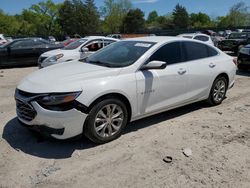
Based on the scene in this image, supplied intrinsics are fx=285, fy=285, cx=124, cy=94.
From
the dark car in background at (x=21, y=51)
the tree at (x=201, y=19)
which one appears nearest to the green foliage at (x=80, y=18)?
the dark car in background at (x=21, y=51)

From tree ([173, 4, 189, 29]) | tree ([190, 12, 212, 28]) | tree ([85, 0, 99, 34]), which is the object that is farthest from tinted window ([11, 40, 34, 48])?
tree ([190, 12, 212, 28])

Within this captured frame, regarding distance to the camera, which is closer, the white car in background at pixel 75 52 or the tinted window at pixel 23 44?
the white car in background at pixel 75 52

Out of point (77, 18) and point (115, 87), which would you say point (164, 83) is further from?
point (77, 18)

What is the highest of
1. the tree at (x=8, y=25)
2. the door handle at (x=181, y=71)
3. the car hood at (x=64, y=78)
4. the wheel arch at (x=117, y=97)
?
the car hood at (x=64, y=78)

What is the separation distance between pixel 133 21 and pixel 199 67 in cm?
7756

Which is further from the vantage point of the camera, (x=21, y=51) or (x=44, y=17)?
(x=44, y=17)

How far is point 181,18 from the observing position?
87.6 m

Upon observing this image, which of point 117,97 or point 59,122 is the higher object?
point 117,97

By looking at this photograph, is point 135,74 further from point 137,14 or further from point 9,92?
point 137,14

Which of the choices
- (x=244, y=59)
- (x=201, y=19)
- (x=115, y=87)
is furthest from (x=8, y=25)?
(x=115, y=87)

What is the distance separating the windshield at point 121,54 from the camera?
464 centimetres

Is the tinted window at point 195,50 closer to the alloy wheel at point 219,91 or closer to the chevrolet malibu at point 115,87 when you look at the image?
the chevrolet malibu at point 115,87

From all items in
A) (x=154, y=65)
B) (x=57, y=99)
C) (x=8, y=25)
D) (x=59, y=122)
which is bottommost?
(x=8, y=25)

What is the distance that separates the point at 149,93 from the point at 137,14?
79738 millimetres
